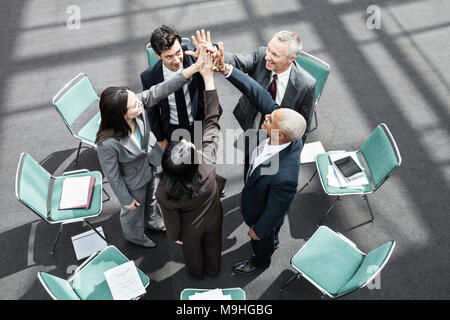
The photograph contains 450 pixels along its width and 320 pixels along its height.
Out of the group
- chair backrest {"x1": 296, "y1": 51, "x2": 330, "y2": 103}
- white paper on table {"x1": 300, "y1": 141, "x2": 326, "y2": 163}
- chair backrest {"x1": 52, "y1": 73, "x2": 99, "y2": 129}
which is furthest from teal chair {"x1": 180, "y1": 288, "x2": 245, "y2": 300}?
chair backrest {"x1": 296, "y1": 51, "x2": 330, "y2": 103}

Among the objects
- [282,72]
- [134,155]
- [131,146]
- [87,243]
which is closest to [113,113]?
[131,146]

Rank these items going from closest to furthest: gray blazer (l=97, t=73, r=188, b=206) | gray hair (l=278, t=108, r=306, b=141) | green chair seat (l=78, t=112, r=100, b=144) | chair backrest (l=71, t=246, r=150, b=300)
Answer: gray hair (l=278, t=108, r=306, b=141) < gray blazer (l=97, t=73, r=188, b=206) < chair backrest (l=71, t=246, r=150, b=300) < green chair seat (l=78, t=112, r=100, b=144)

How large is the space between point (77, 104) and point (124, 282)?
78.5 inches

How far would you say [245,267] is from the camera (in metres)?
3.71

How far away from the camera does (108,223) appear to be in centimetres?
409

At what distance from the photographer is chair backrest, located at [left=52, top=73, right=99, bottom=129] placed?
389 centimetres

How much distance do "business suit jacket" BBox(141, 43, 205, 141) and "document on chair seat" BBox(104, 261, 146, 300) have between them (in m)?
1.28

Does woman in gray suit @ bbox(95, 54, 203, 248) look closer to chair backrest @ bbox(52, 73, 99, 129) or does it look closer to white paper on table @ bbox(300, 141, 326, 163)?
chair backrest @ bbox(52, 73, 99, 129)

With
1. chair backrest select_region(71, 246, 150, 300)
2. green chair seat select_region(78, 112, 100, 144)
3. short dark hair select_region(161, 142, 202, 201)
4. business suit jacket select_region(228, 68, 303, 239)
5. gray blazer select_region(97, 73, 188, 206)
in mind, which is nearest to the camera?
short dark hair select_region(161, 142, 202, 201)

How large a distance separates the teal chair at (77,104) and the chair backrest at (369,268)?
9.30 ft

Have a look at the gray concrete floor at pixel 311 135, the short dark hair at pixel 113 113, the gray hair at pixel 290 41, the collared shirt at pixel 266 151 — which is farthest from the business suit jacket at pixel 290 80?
the gray concrete floor at pixel 311 135

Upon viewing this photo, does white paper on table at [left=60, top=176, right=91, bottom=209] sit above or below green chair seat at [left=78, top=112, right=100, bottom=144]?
below

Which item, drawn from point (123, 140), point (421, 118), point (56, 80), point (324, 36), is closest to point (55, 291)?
point (123, 140)
